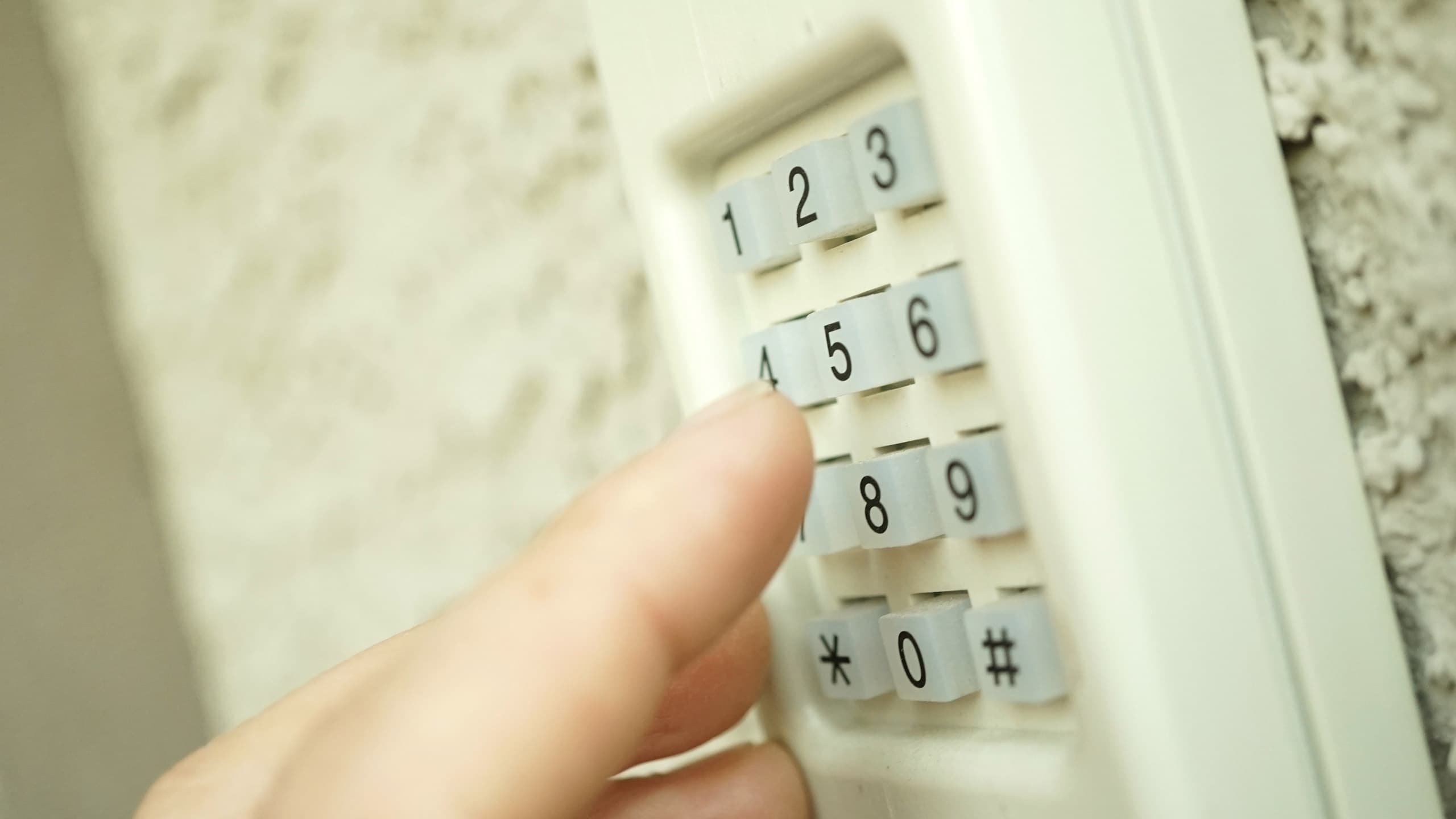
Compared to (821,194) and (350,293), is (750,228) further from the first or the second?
(350,293)

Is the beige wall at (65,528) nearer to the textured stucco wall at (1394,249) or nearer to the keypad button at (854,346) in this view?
the keypad button at (854,346)

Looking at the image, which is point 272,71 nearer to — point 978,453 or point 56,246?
point 56,246

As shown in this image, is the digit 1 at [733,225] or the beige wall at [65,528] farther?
the beige wall at [65,528]

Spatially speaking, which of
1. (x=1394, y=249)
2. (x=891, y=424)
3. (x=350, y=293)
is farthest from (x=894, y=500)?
(x=350, y=293)

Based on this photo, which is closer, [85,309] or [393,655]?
[393,655]

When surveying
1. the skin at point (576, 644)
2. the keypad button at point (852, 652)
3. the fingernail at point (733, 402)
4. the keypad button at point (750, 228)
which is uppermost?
the keypad button at point (750, 228)

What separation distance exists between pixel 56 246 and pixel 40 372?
70 millimetres

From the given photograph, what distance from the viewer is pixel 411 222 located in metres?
0.50

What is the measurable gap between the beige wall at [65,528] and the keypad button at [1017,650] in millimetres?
443

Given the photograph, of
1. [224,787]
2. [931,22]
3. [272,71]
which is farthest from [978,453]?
[272,71]

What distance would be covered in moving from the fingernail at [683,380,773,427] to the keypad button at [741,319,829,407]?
0.14 ft

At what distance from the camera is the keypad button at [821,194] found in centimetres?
30

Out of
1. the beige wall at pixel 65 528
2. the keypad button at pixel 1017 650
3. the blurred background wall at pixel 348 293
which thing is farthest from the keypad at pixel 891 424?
the beige wall at pixel 65 528

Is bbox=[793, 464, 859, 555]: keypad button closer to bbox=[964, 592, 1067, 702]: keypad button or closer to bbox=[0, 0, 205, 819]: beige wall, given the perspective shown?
bbox=[964, 592, 1067, 702]: keypad button
